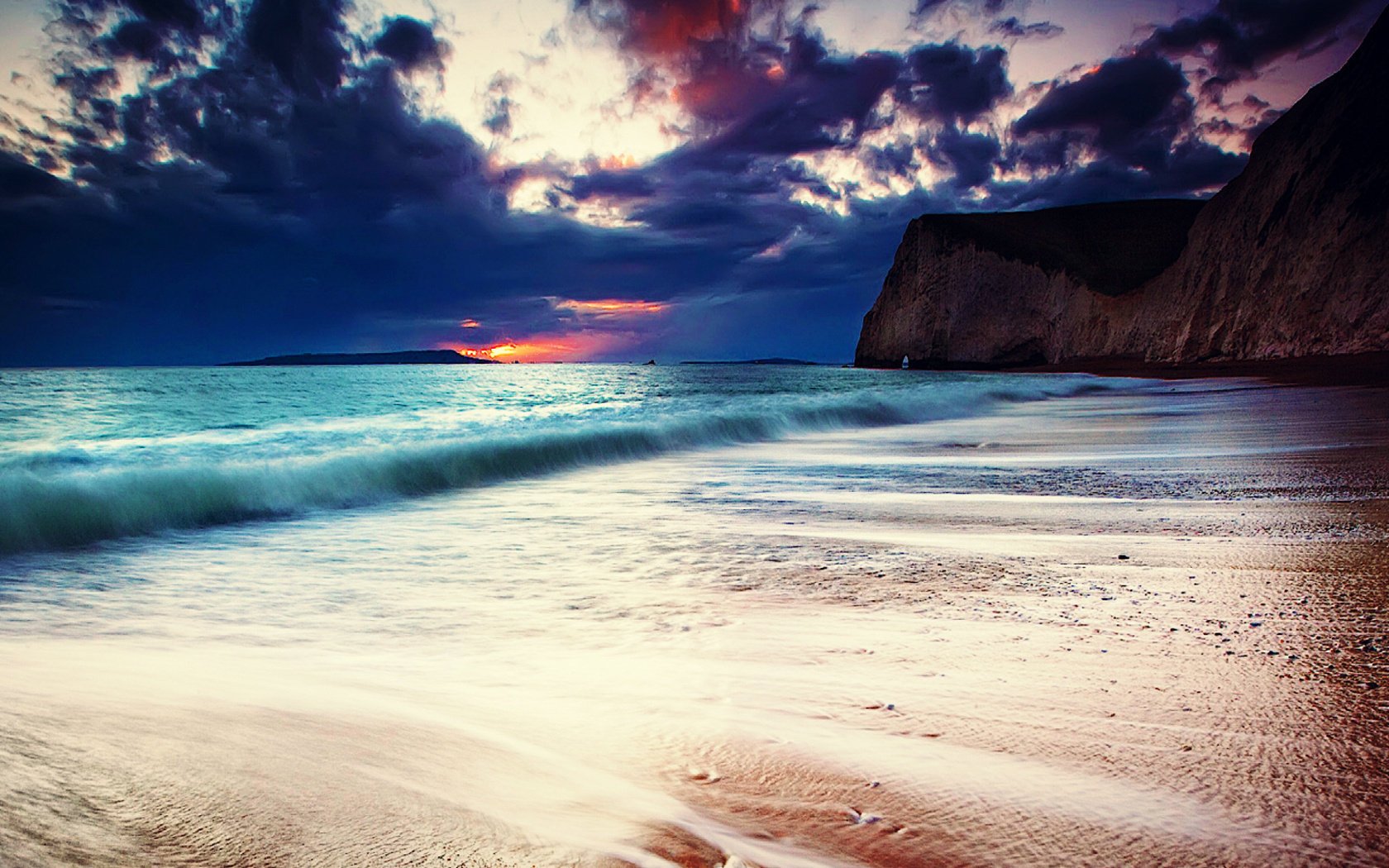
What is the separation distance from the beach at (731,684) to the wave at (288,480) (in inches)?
8.4

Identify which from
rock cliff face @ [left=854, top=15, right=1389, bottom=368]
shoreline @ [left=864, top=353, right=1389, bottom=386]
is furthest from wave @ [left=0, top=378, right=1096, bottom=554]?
rock cliff face @ [left=854, top=15, right=1389, bottom=368]

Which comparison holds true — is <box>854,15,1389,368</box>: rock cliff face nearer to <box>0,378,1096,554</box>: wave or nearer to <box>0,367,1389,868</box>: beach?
<box>0,378,1096,554</box>: wave

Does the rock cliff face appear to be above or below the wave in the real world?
above

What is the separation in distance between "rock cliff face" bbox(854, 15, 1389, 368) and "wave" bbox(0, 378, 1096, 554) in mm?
29708

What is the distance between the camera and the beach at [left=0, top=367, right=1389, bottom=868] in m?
1.33

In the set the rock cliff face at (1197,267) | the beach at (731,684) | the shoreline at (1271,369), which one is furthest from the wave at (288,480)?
the rock cliff face at (1197,267)

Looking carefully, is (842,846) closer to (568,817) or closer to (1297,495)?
(568,817)

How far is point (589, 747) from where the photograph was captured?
6.08ft

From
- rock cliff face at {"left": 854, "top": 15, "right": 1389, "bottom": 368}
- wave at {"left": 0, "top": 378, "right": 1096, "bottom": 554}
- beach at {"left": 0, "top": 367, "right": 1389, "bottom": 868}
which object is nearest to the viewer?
beach at {"left": 0, "top": 367, "right": 1389, "bottom": 868}

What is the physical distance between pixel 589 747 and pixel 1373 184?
127 feet

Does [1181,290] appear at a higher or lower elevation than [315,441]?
higher

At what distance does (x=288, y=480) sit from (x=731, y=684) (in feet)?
20.6

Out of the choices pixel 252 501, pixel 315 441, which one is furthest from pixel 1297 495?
pixel 315 441

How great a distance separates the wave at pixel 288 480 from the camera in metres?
5.60
